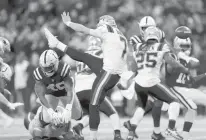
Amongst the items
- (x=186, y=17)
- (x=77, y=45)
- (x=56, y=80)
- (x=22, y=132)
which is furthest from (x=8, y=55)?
(x=56, y=80)

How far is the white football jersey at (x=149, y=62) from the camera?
10.5 meters

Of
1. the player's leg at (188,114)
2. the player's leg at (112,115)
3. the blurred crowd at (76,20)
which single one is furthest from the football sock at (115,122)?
the blurred crowd at (76,20)

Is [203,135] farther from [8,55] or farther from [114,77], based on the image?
[8,55]

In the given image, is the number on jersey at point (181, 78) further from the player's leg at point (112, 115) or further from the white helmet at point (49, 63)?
the white helmet at point (49, 63)

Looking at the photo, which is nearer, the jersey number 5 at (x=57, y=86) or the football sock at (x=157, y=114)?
the jersey number 5 at (x=57, y=86)

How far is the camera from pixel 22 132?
42.5ft

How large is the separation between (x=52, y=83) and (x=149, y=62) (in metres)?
1.85

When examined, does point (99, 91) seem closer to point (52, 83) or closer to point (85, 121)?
point (52, 83)

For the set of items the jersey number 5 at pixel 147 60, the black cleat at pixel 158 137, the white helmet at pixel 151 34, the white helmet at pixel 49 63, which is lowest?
the black cleat at pixel 158 137

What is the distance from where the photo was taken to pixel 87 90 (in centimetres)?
1116

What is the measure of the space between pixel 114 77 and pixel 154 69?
2.56ft

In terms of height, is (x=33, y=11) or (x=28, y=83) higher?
(x=33, y=11)

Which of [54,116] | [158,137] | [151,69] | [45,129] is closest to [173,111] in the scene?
[158,137]

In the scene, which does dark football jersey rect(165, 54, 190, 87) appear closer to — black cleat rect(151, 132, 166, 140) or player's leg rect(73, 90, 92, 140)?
black cleat rect(151, 132, 166, 140)
